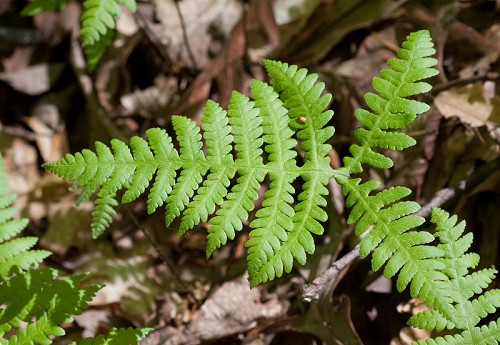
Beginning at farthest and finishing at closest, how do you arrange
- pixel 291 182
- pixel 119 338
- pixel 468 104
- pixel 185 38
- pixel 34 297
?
pixel 185 38 → pixel 468 104 → pixel 34 297 → pixel 119 338 → pixel 291 182

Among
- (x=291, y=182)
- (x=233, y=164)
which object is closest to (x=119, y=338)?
(x=233, y=164)

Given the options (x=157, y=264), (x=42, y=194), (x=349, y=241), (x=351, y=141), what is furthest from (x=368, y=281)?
(x=42, y=194)

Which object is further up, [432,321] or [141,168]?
[141,168]

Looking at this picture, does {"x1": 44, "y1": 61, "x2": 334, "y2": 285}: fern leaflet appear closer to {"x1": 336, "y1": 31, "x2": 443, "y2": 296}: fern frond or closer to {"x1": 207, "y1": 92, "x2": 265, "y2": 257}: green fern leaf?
{"x1": 207, "y1": 92, "x2": 265, "y2": 257}: green fern leaf

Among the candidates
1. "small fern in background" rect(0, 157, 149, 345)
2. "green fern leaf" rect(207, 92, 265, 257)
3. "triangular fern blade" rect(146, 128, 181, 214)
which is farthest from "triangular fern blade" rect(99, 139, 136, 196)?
"small fern in background" rect(0, 157, 149, 345)

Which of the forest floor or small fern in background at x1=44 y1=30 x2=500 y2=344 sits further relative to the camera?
the forest floor

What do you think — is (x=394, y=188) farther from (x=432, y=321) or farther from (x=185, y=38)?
(x=185, y=38)

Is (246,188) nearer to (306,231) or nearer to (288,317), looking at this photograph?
(306,231)

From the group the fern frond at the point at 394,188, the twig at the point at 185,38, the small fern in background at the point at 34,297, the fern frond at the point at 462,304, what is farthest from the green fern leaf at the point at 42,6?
the fern frond at the point at 462,304
